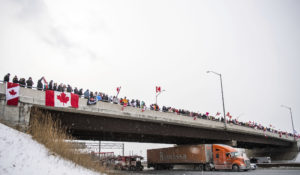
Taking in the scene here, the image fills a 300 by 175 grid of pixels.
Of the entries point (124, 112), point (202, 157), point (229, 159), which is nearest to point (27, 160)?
point (124, 112)

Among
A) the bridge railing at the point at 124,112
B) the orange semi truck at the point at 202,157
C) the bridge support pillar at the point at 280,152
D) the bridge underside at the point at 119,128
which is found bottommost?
the bridge support pillar at the point at 280,152

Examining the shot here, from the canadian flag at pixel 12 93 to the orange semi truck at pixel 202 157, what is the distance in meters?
23.0

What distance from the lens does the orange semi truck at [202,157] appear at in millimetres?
25397

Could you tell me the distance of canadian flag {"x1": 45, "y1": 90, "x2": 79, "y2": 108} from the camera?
1778 centimetres

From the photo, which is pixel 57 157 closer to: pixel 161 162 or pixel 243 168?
pixel 243 168

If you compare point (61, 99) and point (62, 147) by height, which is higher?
point (61, 99)

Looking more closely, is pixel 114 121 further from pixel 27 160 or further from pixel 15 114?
pixel 27 160

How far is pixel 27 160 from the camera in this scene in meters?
7.95

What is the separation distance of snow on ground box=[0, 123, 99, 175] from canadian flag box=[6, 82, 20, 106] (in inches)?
223

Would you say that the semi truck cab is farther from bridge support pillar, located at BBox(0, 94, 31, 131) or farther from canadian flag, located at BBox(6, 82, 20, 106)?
canadian flag, located at BBox(6, 82, 20, 106)

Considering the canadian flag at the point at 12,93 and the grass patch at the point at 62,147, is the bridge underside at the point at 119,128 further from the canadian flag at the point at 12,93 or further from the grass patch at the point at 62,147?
the grass patch at the point at 62,147

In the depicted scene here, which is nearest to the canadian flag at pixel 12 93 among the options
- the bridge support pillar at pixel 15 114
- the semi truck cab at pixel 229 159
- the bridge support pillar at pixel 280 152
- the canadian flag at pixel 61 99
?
the bridge support pillar at pixel 15 114

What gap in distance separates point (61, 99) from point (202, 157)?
66.4ft

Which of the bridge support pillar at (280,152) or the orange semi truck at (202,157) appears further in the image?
the bridge support pillar at (280,152)
